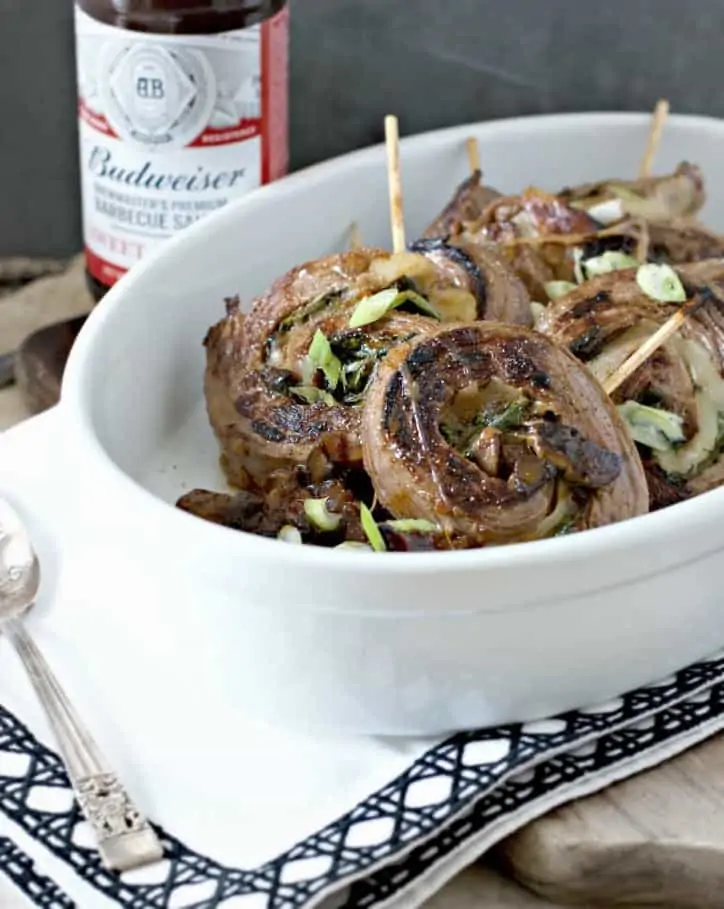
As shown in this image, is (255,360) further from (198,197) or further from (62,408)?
(198,197)

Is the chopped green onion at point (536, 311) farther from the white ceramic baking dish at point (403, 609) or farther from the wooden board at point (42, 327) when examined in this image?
the wooden board at point (42, 327)

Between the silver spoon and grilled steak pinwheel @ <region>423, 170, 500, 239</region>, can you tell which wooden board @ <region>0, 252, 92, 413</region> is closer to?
the silver spoon

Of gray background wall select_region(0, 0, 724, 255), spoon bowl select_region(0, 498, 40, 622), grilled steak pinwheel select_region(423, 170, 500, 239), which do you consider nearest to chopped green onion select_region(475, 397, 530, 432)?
spoon bowl select_region(0, 498, 40, 622)

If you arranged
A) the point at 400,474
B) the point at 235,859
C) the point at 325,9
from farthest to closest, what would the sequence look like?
the point at 325,9, the point at 400,474, the point at 235,859

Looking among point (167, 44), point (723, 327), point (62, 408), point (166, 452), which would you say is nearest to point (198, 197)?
point (167, 44)

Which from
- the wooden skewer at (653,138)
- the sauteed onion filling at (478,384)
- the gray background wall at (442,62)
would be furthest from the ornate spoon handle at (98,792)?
the gray background wall at (442,62)
